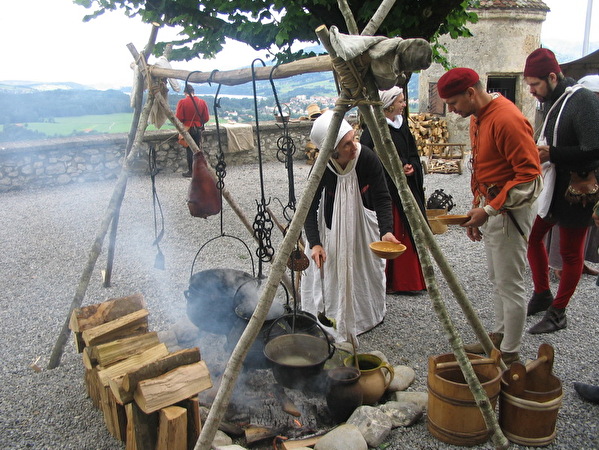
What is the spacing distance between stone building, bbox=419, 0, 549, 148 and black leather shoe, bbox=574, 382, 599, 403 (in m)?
12.4

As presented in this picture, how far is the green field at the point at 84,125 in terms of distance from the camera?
1102 centimetres

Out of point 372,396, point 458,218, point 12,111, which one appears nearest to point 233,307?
point 372,396

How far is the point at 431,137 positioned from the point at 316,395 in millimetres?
12254

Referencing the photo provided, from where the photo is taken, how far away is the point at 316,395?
2975mm

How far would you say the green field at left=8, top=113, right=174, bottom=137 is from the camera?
11.0m

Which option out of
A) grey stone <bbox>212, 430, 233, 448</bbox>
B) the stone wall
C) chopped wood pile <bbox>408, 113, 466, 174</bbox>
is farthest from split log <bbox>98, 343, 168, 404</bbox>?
chopped wood pile <bbox>408, 113, 466, 174</bbox>

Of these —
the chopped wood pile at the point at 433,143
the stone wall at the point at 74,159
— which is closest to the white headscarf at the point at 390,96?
the stone wall at the point at 74,159

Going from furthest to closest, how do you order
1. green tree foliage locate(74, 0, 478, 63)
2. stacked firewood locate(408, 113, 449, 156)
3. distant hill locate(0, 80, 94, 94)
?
stacked firewood locate(408, 113, 449, 156)
distant hill locate(0, 80, 94, 94)
green tree foliage locate(74, 0, 478, 63)

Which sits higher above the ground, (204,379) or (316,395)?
(204,379)

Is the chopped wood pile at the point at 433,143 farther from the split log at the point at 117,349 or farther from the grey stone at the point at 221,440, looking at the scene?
the grey stone at the point at 221,440

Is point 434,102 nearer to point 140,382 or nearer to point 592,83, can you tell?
point 592,83

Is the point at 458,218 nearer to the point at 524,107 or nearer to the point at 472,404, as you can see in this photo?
the point at 472,404

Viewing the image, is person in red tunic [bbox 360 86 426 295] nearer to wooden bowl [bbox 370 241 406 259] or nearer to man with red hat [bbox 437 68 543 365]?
man with red hat [bbox 437 68 543 365]

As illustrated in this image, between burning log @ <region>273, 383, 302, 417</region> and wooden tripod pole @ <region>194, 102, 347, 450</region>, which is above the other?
wooden tripod pole @ <region>194, 102, 347, 450</region>
